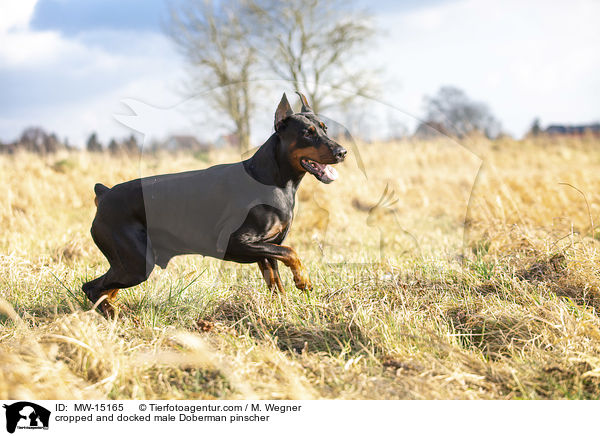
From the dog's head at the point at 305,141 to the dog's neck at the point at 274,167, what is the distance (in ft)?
0.18

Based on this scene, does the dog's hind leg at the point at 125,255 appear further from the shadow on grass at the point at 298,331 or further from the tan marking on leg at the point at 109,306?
the shadow on grass at the point at 298,331

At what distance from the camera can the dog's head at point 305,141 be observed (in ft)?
9.95

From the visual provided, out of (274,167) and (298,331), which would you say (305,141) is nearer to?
(274,167)

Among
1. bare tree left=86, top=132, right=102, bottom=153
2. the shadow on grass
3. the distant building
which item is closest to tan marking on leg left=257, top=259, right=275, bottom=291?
the shadow on grass

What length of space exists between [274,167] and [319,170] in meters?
0.31

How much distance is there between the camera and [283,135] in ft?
10.3

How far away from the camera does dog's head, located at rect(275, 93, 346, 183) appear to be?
303 cm

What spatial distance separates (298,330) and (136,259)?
3.69 ft
